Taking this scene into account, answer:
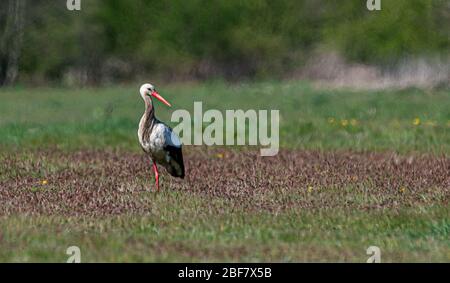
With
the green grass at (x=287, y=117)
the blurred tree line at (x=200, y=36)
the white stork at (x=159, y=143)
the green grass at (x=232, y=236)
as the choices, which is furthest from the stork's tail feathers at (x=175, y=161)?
the blurred tree line at (x=200, y=36)

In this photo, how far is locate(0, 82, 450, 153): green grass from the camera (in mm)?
18938

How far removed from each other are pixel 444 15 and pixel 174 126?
34.0 m

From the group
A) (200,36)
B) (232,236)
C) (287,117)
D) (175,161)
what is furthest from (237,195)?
(200,36)

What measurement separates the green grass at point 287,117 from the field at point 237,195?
0.24 feet

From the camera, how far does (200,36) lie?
5838cm

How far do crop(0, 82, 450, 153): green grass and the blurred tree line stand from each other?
13868 mm

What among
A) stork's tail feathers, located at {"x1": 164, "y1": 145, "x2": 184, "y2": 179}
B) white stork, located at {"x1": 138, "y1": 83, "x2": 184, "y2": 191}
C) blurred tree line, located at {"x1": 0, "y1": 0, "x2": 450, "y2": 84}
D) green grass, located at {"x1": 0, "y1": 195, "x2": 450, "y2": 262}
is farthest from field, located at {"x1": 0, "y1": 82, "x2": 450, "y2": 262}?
blurred tree line, located at {"x1": 0, "y1": 0, "x2": 450, "y2": 84}

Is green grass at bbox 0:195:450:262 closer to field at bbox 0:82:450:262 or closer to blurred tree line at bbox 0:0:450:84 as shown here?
field at bbox 0:82:450:262

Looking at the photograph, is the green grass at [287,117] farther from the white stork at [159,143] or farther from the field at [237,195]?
the white stork at [159,143]

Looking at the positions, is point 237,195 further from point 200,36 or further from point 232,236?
point 200,36

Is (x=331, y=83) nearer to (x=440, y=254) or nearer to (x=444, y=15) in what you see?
(x=444, y=15)

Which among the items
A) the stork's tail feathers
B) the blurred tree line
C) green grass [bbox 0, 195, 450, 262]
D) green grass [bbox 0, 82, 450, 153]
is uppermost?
the blurred tree line

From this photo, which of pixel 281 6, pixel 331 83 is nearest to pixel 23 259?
pixel 331 83

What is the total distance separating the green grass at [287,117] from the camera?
1894cm
